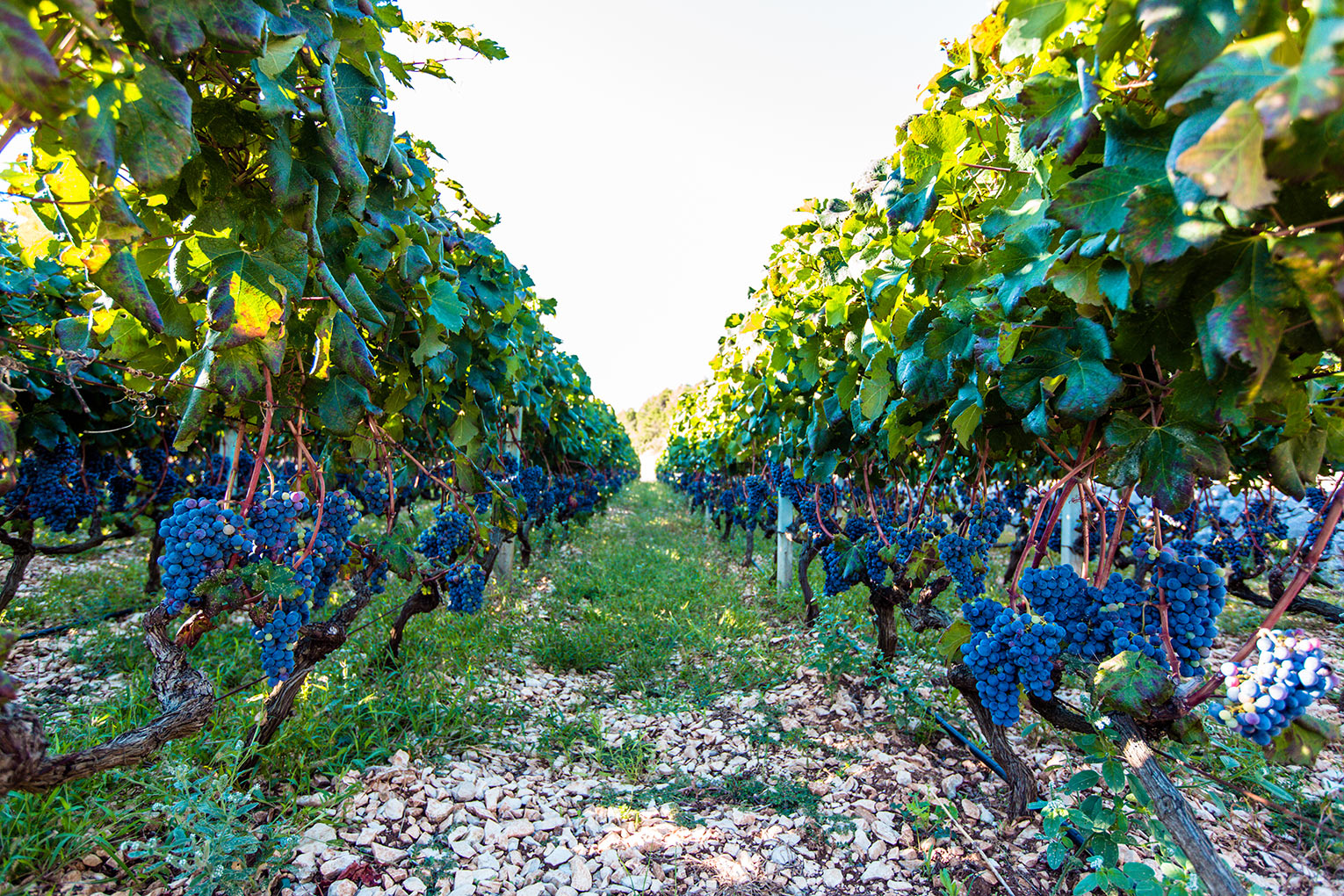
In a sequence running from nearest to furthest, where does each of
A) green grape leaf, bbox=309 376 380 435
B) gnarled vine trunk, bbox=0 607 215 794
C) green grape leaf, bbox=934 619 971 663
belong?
1. gnarled vine trunk, bbox=0 607 215 794
2. green grape leaf, bbox=309 376 380 435
3. green grape leaf, bbox=934 619 971 663

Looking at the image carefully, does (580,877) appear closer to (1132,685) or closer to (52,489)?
(1132,685)

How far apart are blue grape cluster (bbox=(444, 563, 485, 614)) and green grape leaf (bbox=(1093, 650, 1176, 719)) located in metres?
2.82

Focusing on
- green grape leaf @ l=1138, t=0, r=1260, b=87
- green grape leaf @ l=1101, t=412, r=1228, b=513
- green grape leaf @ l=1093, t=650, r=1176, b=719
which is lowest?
green grape leaf @ l=1093, t=650, r=1176, b=719

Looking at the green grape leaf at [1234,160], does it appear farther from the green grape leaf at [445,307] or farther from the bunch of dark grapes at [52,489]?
the bunch of dark grapes at [52,489]

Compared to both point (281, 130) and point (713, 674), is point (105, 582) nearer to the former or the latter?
point (713, 674)

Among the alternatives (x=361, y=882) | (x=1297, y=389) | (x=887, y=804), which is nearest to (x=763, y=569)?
(x=887, y=804)

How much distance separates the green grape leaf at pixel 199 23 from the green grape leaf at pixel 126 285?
0.38 meters

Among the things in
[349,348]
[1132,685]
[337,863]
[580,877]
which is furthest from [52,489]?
[1132,685]

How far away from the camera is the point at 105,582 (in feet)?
18.4

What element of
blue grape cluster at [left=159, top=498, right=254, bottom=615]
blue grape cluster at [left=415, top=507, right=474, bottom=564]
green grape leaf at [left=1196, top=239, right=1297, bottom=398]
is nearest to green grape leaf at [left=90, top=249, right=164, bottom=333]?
blue grape cluster at [left=159, top=498, right=254, bottom=615]

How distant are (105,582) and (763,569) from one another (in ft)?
21.8

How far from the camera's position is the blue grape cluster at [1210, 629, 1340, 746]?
1.06 m

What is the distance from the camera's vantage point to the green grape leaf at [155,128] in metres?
0.90

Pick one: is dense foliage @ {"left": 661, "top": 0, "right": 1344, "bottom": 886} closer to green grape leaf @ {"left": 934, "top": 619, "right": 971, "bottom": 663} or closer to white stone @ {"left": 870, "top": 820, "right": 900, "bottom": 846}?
green grape leaf @ {"left": 934, "top": 619, "right": 971, "bottom": 663}
